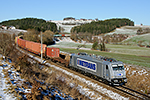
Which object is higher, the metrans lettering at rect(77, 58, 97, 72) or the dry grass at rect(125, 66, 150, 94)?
the metrans lettering at rect(77, 58, 97, 72)

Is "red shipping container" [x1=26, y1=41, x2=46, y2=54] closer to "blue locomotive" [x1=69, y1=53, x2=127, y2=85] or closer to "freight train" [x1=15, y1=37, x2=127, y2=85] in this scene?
"freight train" [x1=15, y1=37, x2=127, y2=85]

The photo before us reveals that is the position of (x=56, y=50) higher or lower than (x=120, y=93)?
higher

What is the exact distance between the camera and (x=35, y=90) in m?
11.1

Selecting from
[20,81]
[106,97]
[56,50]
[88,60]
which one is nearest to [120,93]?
[106,97]

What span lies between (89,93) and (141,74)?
10.2m

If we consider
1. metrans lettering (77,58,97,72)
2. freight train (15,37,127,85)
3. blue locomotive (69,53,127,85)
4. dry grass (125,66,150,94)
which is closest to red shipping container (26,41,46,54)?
freight train (15,37,127,85)

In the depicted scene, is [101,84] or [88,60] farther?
[88,60]

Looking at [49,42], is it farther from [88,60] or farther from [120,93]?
[120,93]

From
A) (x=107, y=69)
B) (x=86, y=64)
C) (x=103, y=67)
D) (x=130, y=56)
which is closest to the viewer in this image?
(x=107, y=69)

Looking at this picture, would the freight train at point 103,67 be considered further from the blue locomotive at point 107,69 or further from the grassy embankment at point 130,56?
the grassy embankment at point 130,56

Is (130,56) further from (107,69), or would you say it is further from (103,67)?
(107,69)

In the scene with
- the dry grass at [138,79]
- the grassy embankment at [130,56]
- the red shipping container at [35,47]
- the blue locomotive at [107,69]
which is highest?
the red shipping container at [35,47]

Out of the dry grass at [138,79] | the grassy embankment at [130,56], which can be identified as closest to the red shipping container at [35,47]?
the grassy embankment at [130,56]

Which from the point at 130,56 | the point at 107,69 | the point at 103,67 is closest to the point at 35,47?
the point at 103,67
